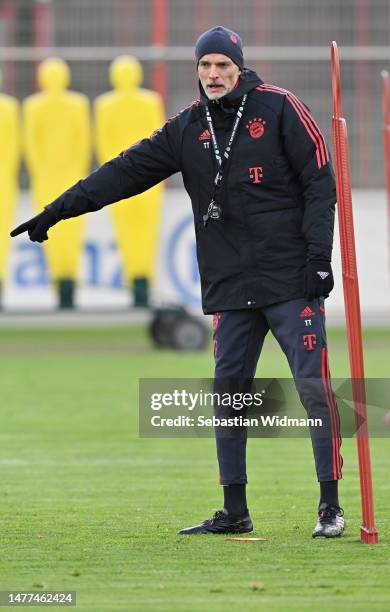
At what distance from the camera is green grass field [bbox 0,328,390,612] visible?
543 cm

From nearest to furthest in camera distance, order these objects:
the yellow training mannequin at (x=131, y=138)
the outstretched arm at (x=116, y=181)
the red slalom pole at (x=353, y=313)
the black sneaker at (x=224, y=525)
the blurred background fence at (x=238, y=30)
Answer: the red slalom pole at (x=353, y=313) < the black sneaker at (x=224, y=525) < the outstretched arm at (x=116, y=181) < the yellow training mannequin at (x=131, y=138) < the blurred background fence at (x=238, y=30)

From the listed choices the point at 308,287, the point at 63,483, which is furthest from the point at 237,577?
the point at 63,483

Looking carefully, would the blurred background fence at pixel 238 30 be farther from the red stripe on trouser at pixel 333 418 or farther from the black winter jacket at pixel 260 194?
the red stripe on trouser at pixel 333 418

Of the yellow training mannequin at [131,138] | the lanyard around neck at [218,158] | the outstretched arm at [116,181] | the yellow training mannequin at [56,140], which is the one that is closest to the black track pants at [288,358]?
the lanyard around neck at [218,158]

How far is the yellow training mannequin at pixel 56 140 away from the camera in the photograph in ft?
71.7

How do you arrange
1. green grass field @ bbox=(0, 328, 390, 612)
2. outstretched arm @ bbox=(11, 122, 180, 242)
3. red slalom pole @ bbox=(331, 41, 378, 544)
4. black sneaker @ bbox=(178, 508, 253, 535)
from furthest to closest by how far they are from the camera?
outstretched arm @ bbox=(11, 122, 180, 242), black sneaker @ bbox=(178, 508, 253, 535), red slalom pole @ bbox=(331, 41, 378, 544), green grass field @ bbox=(0, 328, 390, 612)

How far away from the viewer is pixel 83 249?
21.8 metres

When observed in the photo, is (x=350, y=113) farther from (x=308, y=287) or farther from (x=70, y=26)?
(x=308, y=287)

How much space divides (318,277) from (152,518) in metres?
1.50

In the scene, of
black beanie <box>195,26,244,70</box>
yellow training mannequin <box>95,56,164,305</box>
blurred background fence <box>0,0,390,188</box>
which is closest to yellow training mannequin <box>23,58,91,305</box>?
yellow training mannequin <box>95,56,164,305</box>

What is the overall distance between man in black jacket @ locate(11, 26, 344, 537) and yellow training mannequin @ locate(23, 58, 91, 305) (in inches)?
586

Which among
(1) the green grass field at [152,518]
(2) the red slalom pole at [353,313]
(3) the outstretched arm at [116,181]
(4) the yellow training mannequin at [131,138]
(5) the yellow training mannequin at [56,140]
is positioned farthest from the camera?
(5) the yellow training mannequin at [56,140]

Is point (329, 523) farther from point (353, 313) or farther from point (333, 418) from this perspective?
point (353, 313)

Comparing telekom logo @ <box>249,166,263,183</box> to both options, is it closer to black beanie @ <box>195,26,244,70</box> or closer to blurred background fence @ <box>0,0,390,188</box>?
black beanie @ <box>195,26,244,70</box>
